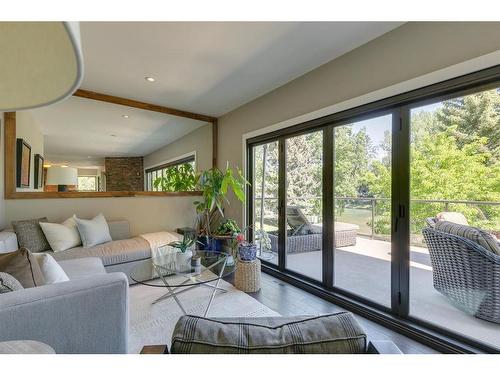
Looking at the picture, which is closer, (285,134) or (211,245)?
(285,134)

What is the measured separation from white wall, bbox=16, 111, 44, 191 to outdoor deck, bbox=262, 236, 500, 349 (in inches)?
150

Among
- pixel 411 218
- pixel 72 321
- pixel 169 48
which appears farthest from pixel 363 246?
pixel 169 48

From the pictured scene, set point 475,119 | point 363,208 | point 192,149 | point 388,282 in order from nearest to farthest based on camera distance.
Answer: point 475,119
point 388,282
point 363,208
point 192,149

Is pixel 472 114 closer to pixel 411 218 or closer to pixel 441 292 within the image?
pixel 411 218

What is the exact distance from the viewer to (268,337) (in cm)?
70

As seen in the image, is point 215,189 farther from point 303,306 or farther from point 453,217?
point 453,217

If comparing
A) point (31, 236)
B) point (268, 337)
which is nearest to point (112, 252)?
point (31, 236)

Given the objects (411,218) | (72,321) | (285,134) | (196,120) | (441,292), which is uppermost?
(196,120)

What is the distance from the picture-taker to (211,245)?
3859mm

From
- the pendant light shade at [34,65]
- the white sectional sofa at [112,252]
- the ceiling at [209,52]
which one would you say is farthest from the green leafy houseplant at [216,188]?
the pendant light shade at [34,65]

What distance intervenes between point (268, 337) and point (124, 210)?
3759mm

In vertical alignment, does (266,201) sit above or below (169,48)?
below

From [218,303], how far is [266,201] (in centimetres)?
168

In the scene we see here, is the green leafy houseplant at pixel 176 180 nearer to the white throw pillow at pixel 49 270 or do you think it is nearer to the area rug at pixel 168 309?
the area rug at pixel 168 309
